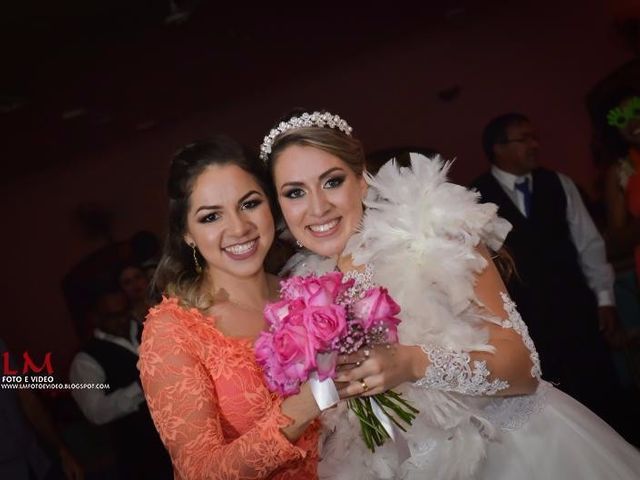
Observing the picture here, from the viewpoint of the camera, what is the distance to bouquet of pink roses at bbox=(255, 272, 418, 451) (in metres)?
1.38

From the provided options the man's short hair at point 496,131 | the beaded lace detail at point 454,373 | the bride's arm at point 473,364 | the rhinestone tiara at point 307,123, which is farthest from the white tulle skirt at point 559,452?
the man's short hair at point 496,131

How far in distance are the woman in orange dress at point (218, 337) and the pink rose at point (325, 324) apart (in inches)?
6.7

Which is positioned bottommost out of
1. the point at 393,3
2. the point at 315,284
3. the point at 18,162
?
the point at 315,284

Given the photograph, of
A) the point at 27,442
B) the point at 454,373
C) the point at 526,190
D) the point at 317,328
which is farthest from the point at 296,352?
the point at 526,190

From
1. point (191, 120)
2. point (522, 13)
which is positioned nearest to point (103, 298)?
point (191, 120)

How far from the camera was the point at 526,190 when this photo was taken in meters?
3.80

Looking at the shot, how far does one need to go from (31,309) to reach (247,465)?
3.39 meters

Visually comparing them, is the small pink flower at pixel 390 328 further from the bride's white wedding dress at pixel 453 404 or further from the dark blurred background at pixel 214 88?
the dark blurred background at pixel 214 88

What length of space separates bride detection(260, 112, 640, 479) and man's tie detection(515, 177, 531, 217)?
1994 millimetres

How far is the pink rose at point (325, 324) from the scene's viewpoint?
1.37m

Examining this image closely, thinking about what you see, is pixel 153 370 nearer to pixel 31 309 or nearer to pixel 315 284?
pixel 315 284

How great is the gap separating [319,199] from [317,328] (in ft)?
1.92

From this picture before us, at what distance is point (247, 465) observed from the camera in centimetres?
152

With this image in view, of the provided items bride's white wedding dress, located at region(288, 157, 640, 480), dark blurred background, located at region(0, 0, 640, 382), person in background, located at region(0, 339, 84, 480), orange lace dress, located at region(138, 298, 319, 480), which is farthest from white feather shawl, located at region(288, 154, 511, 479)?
dark blurred background, located at region(0, 0, 640, 382)
